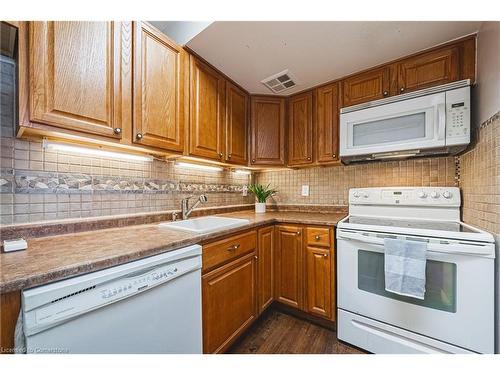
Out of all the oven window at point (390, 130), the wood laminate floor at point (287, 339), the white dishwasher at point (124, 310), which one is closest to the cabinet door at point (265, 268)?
the wood laminate floor at point (287, 339)

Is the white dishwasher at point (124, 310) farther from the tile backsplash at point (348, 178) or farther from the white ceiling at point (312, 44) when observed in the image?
the tile backsplash at point (348, 178)

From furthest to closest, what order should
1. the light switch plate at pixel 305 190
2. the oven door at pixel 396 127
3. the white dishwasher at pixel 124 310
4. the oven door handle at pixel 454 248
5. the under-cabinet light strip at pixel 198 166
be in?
the light switch plate at pixel 305 190 < the under-cabinet light strip at pixel 198 166 < the oven door at pixel 396 127 < the oven door handle at pixel 454 248 < the white dishwasher at pixel 124 310

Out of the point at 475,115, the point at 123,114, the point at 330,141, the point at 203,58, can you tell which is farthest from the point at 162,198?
the point at 475,115

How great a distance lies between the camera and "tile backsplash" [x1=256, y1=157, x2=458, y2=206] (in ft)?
5.79

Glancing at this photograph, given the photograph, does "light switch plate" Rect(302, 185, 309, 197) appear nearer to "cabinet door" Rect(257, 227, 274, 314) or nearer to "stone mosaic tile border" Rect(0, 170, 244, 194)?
"cabinet door" Rect(257, 227, 274, 314)

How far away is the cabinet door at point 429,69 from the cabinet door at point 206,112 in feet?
4.81

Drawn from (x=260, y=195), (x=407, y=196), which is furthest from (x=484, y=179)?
(x=260, y=195)

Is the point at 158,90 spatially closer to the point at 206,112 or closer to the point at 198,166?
the point at 206,112

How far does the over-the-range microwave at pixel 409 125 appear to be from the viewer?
141 centimetres

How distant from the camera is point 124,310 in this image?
0.81 meters

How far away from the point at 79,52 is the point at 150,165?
2.46 ft

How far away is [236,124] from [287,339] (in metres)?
1.86

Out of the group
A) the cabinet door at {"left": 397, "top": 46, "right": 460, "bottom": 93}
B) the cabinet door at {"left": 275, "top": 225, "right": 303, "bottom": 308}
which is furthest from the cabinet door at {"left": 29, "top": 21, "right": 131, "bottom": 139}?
the cabinet door at {"left": 397, "top": 46, "right": 460, "bottom": 93}

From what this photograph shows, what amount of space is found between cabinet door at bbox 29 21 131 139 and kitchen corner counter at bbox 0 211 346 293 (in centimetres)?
54
